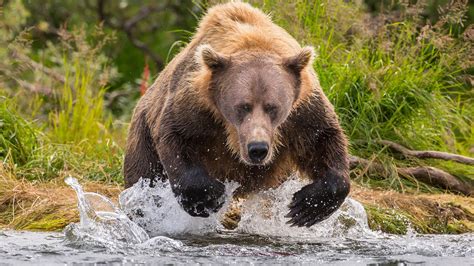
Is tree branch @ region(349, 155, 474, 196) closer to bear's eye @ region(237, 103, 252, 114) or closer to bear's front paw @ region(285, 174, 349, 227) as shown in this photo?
bear's front paw @ region(285, 174, 349, 227)

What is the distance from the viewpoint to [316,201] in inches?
272

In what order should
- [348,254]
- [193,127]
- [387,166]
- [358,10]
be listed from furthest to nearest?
[358,10] < [387,166] < [193,127] < [348,254]

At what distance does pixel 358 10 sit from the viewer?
31.4 feet

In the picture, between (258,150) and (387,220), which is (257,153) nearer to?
(258,150)

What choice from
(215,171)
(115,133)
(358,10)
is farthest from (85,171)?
(358,10)

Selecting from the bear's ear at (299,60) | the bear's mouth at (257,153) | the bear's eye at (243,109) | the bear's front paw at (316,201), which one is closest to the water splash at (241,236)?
the bear's front paw at (316,201)

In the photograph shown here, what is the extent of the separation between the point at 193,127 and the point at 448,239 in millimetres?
1845

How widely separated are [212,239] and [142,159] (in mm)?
895

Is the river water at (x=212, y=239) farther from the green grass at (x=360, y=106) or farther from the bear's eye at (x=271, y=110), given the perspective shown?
the green grass at (x=360, y=106)

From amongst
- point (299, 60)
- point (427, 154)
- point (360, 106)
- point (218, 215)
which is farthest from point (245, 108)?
point (427, 154)

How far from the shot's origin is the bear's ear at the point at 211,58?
6516 millimetres

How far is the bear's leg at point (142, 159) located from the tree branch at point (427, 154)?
7.23ft

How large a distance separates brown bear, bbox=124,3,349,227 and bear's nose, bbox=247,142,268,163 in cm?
24

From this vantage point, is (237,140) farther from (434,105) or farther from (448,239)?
(434,105)
